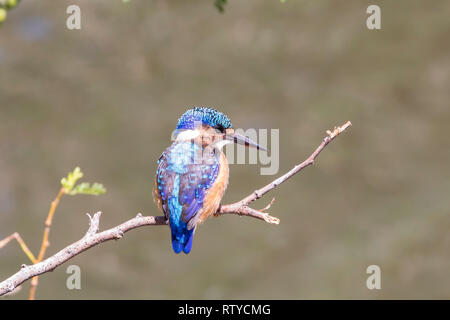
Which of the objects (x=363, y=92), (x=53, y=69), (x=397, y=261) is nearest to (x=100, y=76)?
(x=53, y=69)

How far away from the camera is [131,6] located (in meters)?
6.75

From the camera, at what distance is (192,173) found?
2896 millimetres

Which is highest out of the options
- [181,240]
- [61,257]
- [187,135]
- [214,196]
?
[187,135]

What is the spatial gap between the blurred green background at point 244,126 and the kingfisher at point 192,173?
333 centimetres

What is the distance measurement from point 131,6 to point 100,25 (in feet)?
1.17

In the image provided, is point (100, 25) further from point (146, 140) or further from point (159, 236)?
point (159, 236)

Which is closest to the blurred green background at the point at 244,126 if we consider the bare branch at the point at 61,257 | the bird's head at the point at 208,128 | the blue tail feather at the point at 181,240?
the bird's head at the point at 208,128

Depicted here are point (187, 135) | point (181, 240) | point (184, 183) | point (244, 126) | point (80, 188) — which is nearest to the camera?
point (80, 188)

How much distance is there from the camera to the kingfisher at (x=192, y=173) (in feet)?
9.05

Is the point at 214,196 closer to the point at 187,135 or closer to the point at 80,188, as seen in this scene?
the point at 187,135

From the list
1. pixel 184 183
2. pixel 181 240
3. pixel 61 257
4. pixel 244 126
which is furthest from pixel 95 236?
pixel 244 126

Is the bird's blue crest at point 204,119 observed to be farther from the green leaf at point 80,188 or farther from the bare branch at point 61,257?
the green leaf at point 80,188

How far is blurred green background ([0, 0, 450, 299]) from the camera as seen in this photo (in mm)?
6508

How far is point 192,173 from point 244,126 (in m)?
3.53
